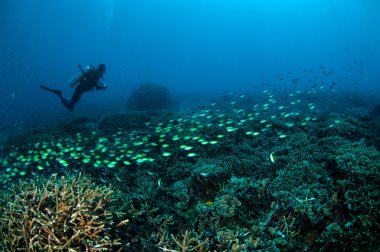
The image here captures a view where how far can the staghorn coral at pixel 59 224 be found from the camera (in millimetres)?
3727

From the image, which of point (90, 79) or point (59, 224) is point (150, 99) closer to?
point (90, 79)

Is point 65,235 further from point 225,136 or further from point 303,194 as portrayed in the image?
point 225,136

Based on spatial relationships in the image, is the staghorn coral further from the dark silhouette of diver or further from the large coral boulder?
the large coral boulder

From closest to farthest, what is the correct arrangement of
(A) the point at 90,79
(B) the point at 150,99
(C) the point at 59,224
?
1. (C) the point at 59,224
2. (A) the point at 90,79
3. (B) the point at 150,99

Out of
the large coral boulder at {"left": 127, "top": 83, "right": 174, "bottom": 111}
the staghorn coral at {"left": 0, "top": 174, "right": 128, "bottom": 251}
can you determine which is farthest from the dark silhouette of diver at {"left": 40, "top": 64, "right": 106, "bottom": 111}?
the large coral boulder at {"left": 127, "top": 83, "right": 174, "bottom": 111}

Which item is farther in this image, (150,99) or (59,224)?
(150,99)

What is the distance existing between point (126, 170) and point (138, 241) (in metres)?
4.18

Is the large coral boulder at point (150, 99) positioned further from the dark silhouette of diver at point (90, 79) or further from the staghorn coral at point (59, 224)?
the staghorn coral at point (59, 224)

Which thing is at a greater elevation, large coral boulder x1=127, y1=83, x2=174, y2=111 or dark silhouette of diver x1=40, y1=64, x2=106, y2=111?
dark silhouette of diver x1=40, y1=64, x2=106, y2=111

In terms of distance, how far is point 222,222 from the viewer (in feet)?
17.0

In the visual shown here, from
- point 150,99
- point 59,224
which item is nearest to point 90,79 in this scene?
point 59,224

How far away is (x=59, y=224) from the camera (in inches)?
A: 156

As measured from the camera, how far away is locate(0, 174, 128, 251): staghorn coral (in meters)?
3.73

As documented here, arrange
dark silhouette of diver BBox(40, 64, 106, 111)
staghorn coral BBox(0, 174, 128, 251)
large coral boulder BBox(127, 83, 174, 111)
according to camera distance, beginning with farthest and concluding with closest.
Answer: large coral boulder BBox(127, 83, 174, 111) → dark silhouette of diver BBox(40, 64, 106, 111) → staghorn coral BBox(0, 174, 128, 251)
